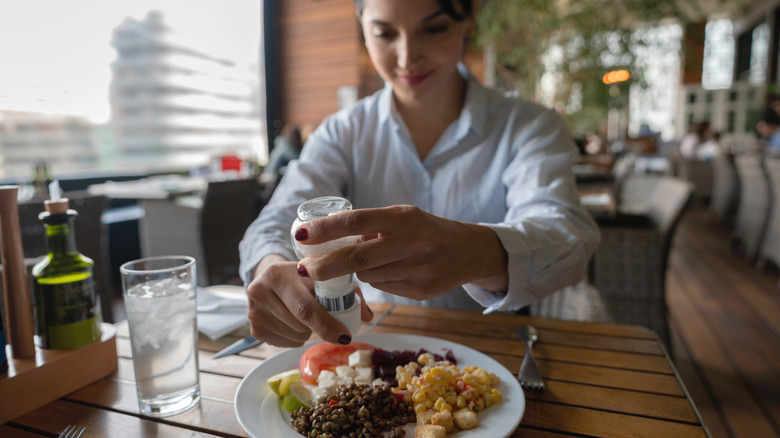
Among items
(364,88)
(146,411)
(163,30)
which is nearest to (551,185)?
(146,411)

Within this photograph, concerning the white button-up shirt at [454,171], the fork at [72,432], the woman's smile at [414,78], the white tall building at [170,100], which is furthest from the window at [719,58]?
the fork at [72,432]

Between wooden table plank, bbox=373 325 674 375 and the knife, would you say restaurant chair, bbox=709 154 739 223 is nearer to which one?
wooden table plank, bbox=373 325 674 375

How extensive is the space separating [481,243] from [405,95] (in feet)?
2.18

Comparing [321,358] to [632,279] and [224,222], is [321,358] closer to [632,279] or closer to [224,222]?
[632,279]

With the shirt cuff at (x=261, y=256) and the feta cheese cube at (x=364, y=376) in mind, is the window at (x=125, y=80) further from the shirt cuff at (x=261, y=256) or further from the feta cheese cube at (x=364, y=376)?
the feta cheese cube at (x=364, y=376)

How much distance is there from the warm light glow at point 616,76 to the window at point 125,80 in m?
3.57

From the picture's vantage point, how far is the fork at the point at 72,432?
2.06ft

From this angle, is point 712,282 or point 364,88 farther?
point 364,88

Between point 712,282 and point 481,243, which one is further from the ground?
point 481,243

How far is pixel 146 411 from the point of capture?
69 cm

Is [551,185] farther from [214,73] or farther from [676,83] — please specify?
[676,83]

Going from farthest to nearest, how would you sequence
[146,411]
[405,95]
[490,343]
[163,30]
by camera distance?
[163,30]
[405,95]
[490,343]
[146,411]

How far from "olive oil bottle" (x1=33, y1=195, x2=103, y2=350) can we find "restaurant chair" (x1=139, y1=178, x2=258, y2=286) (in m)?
2.27

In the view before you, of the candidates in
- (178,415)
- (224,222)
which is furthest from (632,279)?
(224,222)
